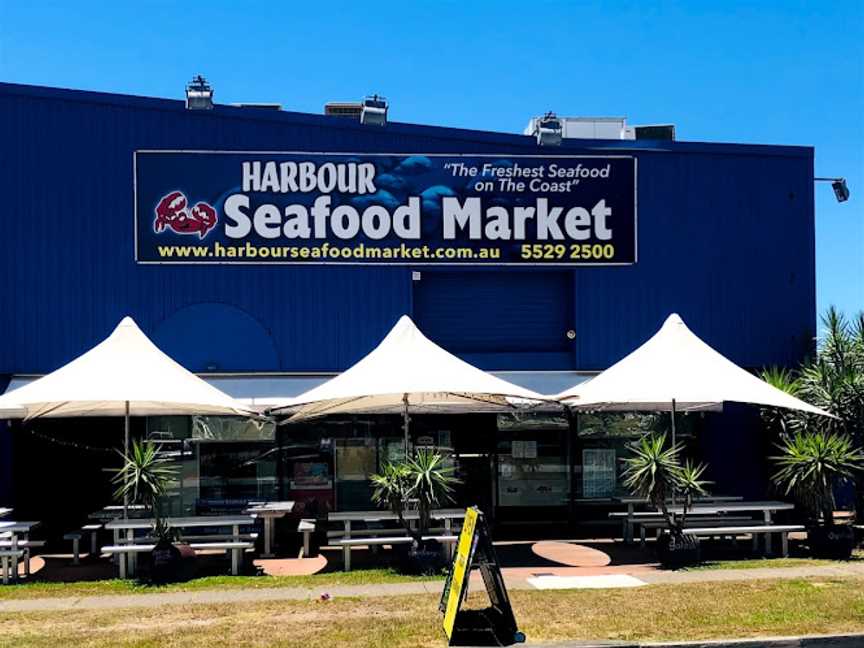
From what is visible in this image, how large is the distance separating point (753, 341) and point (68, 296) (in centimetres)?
1192

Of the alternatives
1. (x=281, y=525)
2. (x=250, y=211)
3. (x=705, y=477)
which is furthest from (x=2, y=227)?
(x=705, y=477)

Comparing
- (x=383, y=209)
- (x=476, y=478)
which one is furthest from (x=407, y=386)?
(x=383, y=209)

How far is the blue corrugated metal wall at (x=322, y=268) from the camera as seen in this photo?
16.6 meters

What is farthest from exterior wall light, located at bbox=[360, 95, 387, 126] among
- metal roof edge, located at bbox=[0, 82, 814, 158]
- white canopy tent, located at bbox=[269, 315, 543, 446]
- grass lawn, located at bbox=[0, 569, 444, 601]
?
grass lawn, located at bbox=[0, 569, 444, 601]

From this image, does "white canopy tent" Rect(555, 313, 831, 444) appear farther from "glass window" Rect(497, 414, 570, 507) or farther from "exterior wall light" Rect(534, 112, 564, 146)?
"exterior wall light" Rect(534, 112, 564, 146)

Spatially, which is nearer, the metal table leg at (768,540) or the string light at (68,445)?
the metal table leg at (768,540)

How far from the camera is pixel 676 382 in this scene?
45.4 ft

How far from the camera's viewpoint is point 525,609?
10273 mm

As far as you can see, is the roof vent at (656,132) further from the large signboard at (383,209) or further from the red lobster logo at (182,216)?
the red lobster logo at (182,216)

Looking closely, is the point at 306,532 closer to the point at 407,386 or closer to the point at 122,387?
the point at 407,386

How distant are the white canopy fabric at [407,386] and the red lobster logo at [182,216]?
4178 millimetres

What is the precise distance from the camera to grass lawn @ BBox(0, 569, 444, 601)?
11.8 m

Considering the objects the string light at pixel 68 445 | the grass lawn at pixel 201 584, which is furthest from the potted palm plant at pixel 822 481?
the string light at pixel 68 445

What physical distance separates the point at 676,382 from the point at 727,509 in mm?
2246
